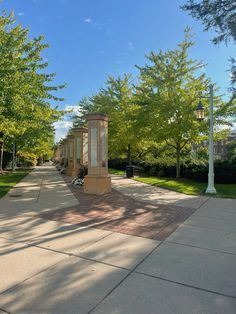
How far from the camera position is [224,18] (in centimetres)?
896

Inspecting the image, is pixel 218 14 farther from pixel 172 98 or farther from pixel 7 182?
pixel 7 182

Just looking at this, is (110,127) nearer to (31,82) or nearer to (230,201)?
(31,82)

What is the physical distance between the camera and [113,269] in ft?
12.7

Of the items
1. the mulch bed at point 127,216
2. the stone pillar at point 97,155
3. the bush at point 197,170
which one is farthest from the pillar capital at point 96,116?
the bush at point 197,170

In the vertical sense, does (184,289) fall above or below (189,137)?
below

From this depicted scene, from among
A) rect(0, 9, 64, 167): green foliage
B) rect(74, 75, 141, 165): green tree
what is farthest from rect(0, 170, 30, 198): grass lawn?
rect(74, 75, 141, 165): green tree

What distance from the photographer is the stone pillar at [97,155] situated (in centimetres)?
1145

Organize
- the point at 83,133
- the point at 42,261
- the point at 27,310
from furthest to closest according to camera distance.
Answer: the point at 83,133 < the point at 42,261 < the point at 27,310

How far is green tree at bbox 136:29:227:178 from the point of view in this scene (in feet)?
51.4

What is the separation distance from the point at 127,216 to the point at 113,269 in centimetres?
330

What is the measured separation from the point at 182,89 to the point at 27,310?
50.0 feet

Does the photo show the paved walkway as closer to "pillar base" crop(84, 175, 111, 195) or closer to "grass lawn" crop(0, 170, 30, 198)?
"pillar base" crop(84, 175, 111, 195)

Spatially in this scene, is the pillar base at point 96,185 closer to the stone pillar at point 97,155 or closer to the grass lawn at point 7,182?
the stone pillar at point 97,155

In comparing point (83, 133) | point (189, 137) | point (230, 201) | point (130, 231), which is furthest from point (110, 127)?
point (130, 231)
